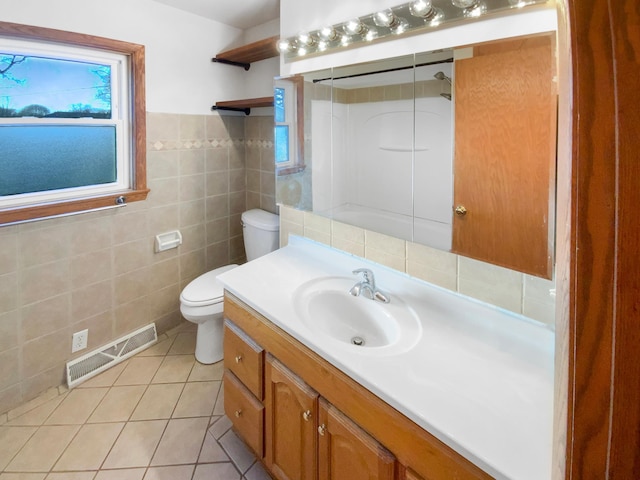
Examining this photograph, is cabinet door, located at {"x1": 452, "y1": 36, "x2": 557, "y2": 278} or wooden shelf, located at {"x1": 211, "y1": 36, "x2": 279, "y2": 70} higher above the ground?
wooden shelf, located at {"x1": 211, "y1": 36, "x2": 279, "y2": 70}

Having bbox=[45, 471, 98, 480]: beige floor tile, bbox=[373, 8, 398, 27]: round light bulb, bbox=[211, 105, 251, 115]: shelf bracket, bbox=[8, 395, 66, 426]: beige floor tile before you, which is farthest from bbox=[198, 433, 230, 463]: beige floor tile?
bbox=[211, 105, 251, 115]: shelf bracket

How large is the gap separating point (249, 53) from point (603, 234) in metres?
2.43

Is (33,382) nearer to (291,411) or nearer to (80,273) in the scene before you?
(80,273)

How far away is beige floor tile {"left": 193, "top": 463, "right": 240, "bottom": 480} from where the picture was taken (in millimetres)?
1512

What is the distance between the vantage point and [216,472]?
5.04 feet

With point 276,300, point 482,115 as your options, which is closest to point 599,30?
point 482,115

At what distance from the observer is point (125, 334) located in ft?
7.57

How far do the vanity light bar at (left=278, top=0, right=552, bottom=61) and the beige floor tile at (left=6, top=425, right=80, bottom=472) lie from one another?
219cm

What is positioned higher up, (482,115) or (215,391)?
(482,115)

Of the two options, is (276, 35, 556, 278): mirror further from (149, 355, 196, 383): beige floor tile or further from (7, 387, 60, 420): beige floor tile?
(7, 387, 60, 420): beige floor tile

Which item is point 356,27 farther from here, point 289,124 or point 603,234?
point 603,234

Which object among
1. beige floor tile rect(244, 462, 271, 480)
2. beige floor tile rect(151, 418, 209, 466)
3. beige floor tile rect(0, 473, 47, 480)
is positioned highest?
beige floor tile rect(151, 418, 209, 466)

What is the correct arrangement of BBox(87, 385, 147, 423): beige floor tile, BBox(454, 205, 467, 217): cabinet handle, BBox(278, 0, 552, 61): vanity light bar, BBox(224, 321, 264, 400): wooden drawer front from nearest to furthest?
BBox(278, 0, 552, 61): vanity light bar, BBox(454, 205, 467, 217): cabinet handle, BBox(224, 321, 264, 400): wooden drawer front, BBox(87, 385, 147, 423): beige floor tile

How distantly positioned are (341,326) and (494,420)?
2.32ft
